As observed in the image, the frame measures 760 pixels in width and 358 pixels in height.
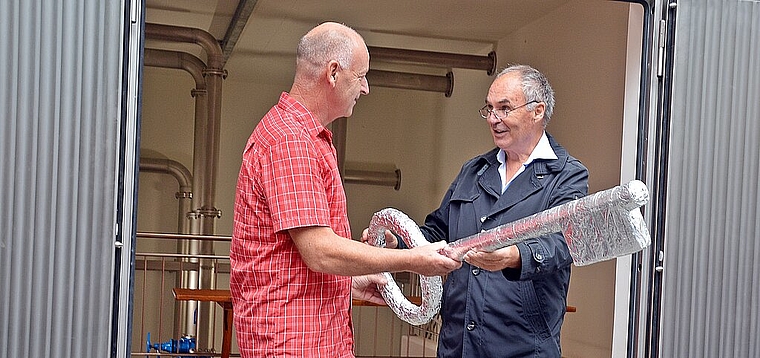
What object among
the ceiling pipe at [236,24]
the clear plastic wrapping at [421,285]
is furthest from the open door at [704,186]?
the ceiling pipe at [236,24]

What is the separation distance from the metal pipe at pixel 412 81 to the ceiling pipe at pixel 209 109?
1164 millimetres

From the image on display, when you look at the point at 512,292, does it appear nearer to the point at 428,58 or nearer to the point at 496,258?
the point at 496,258

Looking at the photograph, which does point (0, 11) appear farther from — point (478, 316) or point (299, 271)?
point (478, 316)

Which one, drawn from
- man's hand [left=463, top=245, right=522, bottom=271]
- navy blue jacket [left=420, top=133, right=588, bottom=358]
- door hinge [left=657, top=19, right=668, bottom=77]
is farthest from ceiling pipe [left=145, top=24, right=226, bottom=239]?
man's hand [left=463, top=245, right=522, bottom=271]

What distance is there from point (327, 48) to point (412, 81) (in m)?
5.42

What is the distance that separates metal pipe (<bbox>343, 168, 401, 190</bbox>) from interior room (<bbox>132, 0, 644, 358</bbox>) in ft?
0.04

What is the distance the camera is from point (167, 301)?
895cm

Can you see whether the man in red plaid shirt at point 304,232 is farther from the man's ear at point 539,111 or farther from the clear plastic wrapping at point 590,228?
the man's ear at point 539,111

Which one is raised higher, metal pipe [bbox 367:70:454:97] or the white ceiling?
the white ceiling

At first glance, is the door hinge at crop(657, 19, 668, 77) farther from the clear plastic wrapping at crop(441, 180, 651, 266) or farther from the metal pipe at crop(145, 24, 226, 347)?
the metal pipe at crop(145, 24, 226, 347)

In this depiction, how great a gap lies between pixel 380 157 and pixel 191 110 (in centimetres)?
180

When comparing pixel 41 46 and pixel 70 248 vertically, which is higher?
pixel 41 46

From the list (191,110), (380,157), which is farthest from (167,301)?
(380,157)

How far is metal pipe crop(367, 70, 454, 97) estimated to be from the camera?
724 cm
